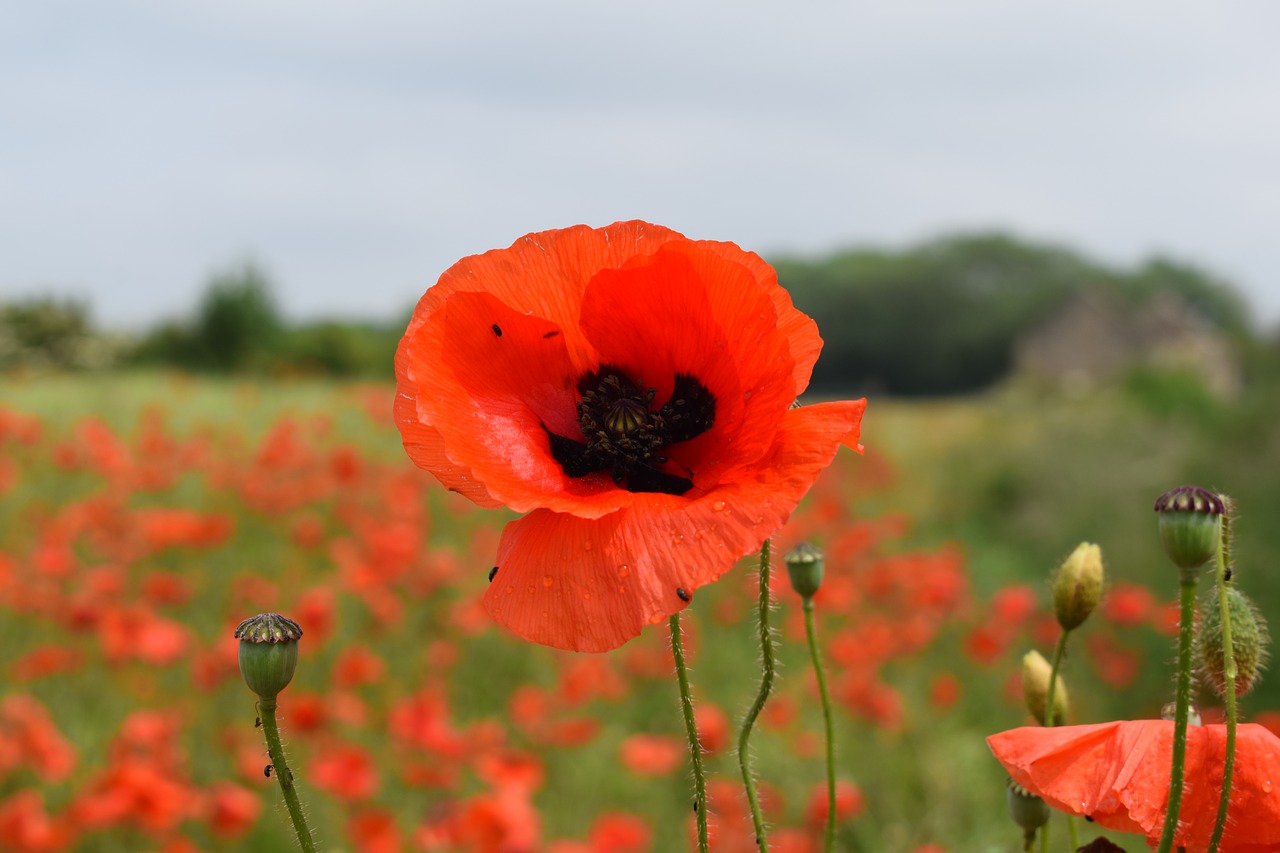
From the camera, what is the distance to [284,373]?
17.8 metres

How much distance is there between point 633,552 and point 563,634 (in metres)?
0.07

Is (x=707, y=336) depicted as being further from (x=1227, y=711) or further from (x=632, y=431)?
(x=1227, y=711)

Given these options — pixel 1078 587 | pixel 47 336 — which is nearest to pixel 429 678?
pixel 1078 587

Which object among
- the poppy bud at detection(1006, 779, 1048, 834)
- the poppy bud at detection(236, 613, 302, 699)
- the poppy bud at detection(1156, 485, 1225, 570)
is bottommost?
the poppy bud at detection(1006, 779, 1048, 834)

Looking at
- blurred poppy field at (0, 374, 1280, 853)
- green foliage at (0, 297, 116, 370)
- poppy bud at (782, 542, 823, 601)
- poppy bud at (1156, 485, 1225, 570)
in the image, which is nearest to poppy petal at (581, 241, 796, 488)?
poppy bud at (782, 542, 823, 601)

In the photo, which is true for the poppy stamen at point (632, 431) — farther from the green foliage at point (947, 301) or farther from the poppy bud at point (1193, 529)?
the green foliage at point (947, 301)

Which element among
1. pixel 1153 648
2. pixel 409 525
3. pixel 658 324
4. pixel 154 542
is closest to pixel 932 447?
pixel 1153 648

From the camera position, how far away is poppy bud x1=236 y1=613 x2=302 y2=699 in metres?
0.70

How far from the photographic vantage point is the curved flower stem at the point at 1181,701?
613 mm

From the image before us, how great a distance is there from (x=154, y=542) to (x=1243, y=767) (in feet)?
14.5

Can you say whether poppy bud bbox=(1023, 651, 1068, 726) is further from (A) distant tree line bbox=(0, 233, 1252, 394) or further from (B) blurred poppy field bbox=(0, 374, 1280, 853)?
(A) distant tree line bbox=(0, 233, 1252, 394)

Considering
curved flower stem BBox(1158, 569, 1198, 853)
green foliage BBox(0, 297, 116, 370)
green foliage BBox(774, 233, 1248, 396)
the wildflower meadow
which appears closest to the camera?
curved flower stem BBox(1158, 569, 1198, 853)

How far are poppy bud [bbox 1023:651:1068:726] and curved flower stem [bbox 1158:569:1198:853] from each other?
29 cm

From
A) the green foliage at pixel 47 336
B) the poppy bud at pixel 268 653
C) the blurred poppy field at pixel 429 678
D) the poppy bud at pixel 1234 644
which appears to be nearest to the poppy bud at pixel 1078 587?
the poppy bud at pixel 1234 644
